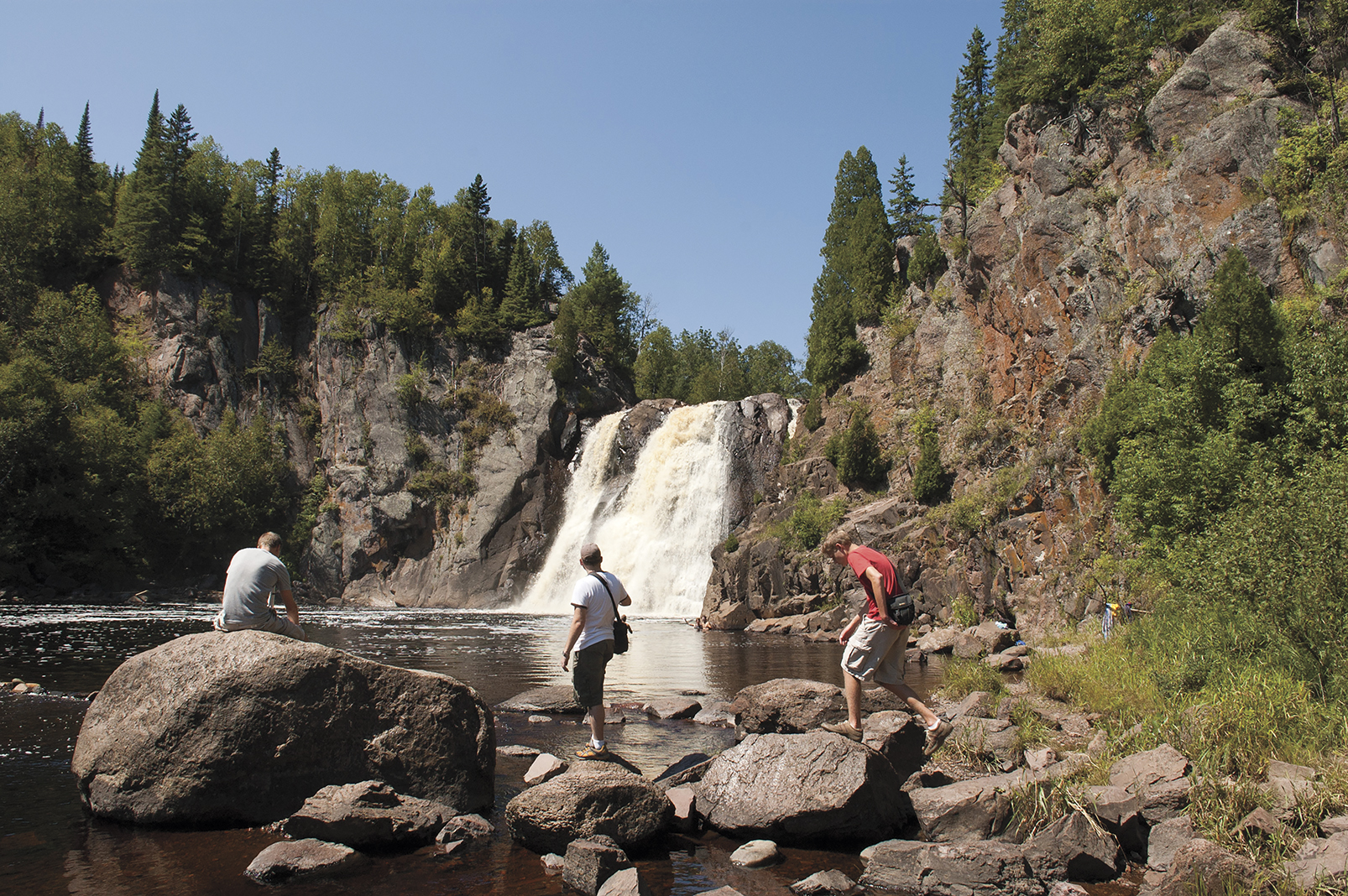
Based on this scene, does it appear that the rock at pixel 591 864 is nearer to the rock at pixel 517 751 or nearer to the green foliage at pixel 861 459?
the rock at pixel 517 751

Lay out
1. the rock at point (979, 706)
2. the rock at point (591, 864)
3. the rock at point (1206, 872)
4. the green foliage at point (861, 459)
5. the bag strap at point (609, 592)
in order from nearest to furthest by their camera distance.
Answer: the rock at point (1206, 872) < the rock at point (591, 864) < the bag strap at point (609, 592) < the rock at point (979, 706) < the green foliage at point (861, 459)

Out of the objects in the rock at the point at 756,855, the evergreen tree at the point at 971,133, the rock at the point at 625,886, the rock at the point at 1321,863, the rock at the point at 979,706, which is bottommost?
the rock at the point at 756,855

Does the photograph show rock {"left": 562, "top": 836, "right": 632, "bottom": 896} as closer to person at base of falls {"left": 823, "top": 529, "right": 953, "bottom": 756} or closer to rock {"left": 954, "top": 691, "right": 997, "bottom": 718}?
person at base of falls {"left": 823, "top": 529, "right": 953, "bottom": 756}

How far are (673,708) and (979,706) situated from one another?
15.5 ft

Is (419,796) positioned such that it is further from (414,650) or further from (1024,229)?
(1024,229)

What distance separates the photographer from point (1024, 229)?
107 feet

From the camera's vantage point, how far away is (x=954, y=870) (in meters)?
5.86

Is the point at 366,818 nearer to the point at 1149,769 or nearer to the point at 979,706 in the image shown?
the point at 1149,769

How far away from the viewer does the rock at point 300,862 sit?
5695 mm

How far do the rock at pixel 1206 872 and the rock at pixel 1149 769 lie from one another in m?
1.27

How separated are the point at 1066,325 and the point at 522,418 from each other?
126ft

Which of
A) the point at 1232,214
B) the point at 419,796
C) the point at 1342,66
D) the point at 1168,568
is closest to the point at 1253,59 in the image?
the point at 1342,66

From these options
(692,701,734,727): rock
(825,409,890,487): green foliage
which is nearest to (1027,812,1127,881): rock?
(692,701,734,727): rock

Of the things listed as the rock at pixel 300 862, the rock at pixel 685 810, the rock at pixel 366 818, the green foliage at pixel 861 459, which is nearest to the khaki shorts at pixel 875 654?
the rock at pixel 685 810
